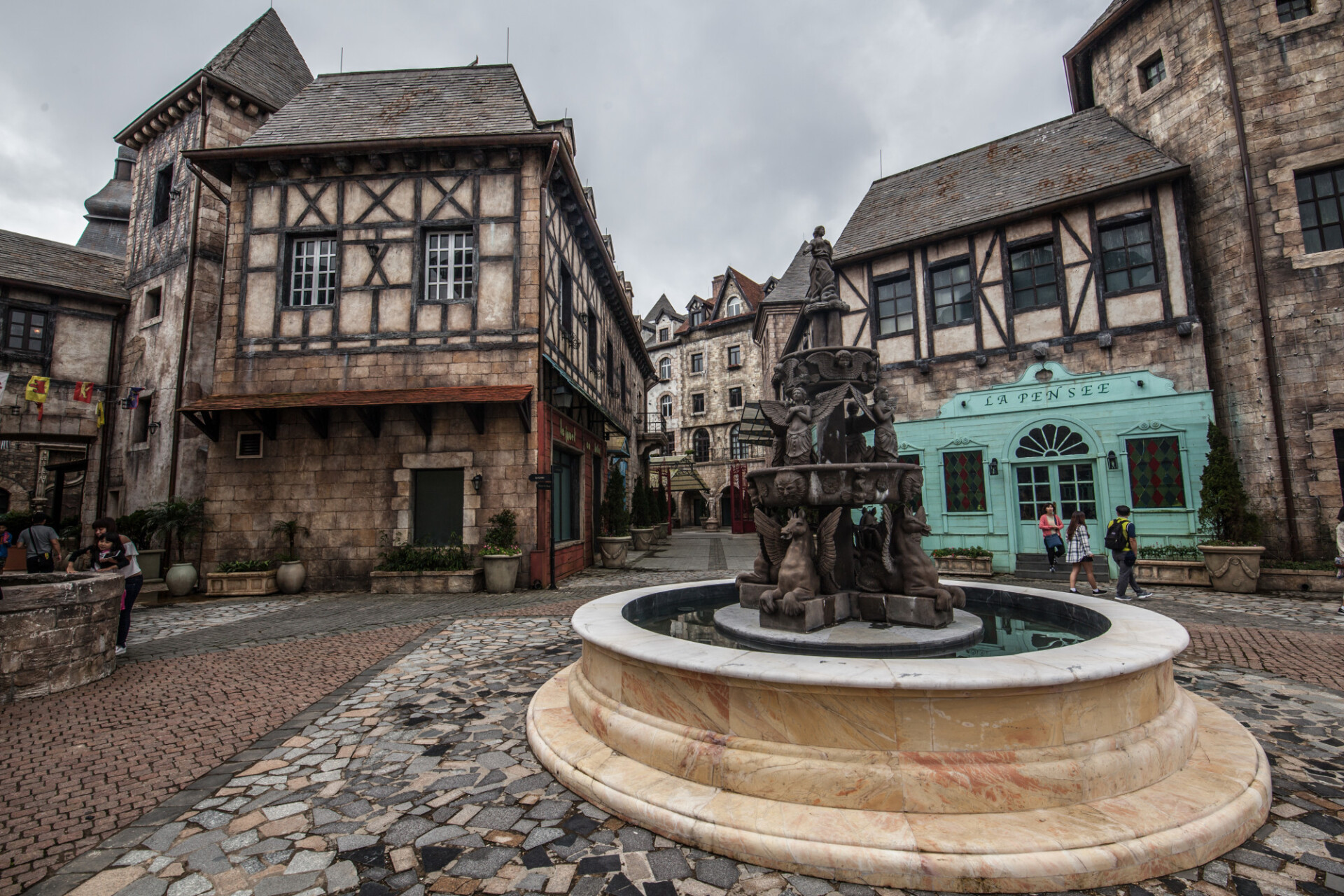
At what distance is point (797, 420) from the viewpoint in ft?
14.1

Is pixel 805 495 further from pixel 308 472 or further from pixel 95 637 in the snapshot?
pixel 308 472

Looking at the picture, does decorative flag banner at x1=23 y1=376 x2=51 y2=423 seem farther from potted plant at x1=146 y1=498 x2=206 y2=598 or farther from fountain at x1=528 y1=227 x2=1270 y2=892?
fountain at x1=528 y1=227 x2=1270 y2=892

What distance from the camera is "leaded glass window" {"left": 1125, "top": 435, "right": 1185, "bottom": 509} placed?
1060cm

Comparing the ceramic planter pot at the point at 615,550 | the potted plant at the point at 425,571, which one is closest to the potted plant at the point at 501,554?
the potted plant at the point at 425,571

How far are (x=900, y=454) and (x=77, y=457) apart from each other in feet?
87.9

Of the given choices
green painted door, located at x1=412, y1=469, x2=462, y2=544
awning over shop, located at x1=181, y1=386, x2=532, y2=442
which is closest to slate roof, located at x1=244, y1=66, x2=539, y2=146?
awning over shop, located at x1=181, y1=386, x2=532, y2=442

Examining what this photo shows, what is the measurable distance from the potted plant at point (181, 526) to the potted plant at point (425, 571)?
3153 mm

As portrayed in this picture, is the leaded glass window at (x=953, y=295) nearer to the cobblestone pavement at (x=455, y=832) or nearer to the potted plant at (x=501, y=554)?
the potted plant at (x=501, y=554)

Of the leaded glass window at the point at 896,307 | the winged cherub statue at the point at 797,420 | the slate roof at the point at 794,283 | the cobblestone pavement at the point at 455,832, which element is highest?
the slate roof at the point at 794,283

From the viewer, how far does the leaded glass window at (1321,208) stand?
9.95 metres

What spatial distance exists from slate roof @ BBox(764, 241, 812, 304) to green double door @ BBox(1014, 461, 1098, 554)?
13135 millimetres

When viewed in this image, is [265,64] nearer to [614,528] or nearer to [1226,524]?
[614,528]

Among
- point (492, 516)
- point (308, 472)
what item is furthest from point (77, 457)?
point (492, 516)

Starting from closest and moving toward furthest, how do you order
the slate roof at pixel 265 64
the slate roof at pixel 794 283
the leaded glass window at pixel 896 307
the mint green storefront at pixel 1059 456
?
the mint green storefront at pixel 1059 456
the leaded glass window at pixel 896 307
the slate roof at pixel 265 64
the slate roof at pixel 794 283
